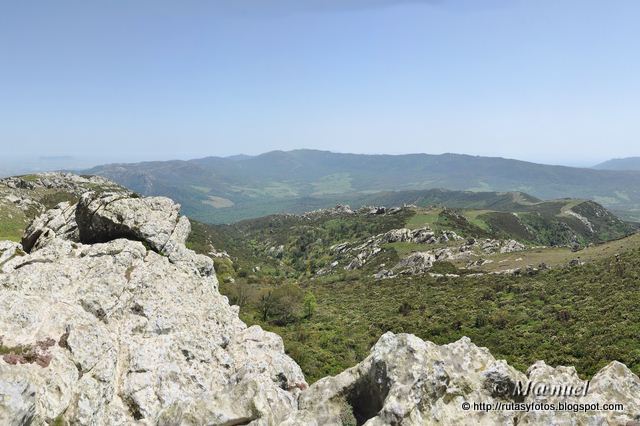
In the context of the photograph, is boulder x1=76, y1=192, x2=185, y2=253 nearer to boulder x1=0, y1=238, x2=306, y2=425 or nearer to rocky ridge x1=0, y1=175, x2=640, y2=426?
rocky ridge x1=0, y1=175, x2=640, y2=426

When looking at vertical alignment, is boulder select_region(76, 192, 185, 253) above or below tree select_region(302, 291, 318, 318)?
above

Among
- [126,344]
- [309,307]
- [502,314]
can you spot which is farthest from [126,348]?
[309,307]

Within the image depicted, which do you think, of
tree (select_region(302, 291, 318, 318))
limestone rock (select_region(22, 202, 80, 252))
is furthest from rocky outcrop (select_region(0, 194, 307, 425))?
tree (select_region(302, 291, 318, 318))

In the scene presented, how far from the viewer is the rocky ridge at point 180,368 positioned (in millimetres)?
17172

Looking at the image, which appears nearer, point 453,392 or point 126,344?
point 453,392

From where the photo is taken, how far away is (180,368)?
27.2 metres

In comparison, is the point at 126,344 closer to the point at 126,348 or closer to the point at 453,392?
the point at 126,348

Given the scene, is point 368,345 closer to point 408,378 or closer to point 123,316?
point 123,316

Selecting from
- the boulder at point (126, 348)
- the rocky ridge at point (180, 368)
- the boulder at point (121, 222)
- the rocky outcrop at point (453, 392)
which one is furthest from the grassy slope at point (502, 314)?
the rocky outcrop at point (453, 392)

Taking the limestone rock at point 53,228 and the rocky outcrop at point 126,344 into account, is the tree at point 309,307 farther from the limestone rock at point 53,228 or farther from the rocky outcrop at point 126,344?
the limestone rock at point 53,228

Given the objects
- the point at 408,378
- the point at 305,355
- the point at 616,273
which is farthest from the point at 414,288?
the point at 408,378

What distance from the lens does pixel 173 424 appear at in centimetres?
1780

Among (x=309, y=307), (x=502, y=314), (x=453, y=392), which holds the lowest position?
(x=309, y=307)

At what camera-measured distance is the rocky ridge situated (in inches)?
676
